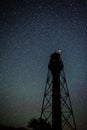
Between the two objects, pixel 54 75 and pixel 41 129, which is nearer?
pixel 54 75

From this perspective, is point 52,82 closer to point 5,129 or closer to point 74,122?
point 74,122

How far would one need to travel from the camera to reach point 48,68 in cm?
3005

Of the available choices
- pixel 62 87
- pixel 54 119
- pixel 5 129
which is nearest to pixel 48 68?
pixel 62 87

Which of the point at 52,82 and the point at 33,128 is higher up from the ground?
the point at 52,82

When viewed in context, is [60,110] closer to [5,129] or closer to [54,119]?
[54,119]

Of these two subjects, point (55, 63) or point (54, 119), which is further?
point (55, 63)

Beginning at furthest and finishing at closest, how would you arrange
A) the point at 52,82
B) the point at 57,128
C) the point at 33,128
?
1. the point at 33,128
2. the point at 52,82
3. the point at 57,128

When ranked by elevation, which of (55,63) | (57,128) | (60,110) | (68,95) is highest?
(55,63)

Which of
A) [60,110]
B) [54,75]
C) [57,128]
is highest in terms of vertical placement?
[54,75]

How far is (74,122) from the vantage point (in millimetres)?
27609

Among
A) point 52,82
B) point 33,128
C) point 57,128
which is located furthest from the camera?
point 33,128

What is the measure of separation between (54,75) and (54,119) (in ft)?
18.8

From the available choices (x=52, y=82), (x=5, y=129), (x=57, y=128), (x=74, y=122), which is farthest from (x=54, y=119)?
(x=5, y=129)

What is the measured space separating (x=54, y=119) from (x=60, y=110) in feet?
4.44
